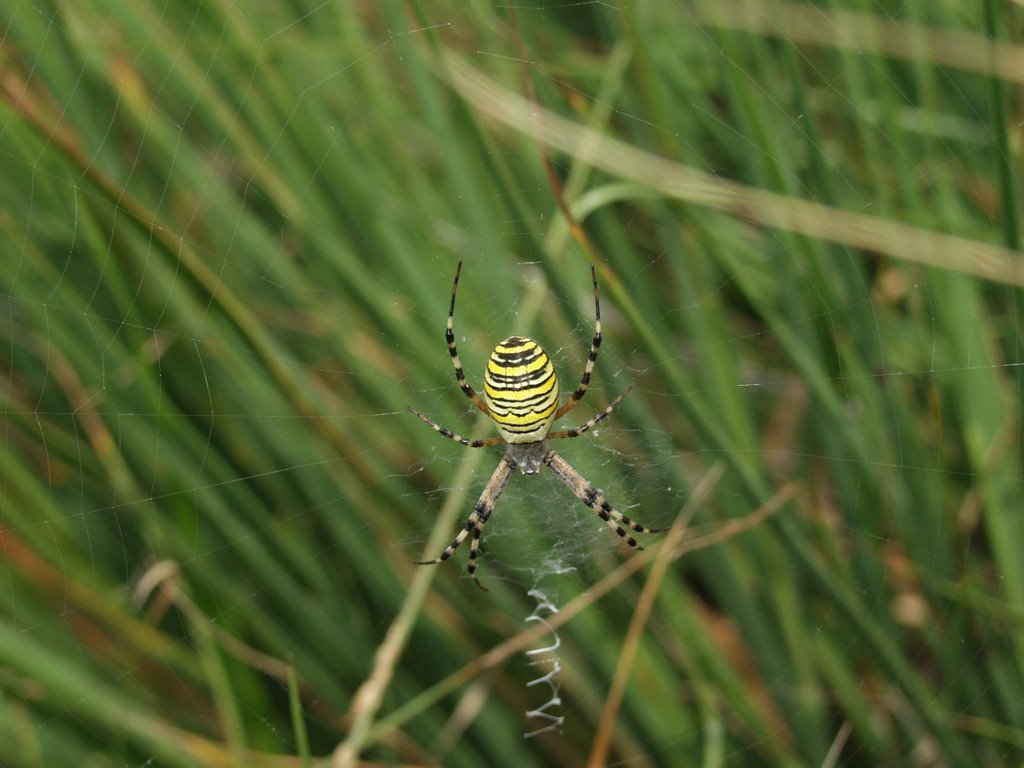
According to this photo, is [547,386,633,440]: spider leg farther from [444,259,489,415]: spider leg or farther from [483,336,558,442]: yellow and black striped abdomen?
[444,259,489,415]: spider leg

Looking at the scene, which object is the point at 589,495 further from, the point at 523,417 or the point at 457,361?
the point at 457,361

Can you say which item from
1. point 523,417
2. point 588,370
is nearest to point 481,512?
point 523,417

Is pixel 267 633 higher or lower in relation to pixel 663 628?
higher

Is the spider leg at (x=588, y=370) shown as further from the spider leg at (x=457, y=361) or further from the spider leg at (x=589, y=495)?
the spider leg at (x=589, y=495)

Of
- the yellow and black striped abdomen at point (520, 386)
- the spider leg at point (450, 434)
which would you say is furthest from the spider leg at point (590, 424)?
the spider leg at point (450, 434)

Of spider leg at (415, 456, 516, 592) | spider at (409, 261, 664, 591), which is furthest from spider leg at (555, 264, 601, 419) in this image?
spider leg at (415, 456, 516, 592)

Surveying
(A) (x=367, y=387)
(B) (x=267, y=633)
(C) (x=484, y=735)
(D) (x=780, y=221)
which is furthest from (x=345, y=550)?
(D) (x=780, y=221)

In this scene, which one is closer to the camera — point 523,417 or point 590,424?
point 523,417

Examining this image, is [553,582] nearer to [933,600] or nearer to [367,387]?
[367,387]
